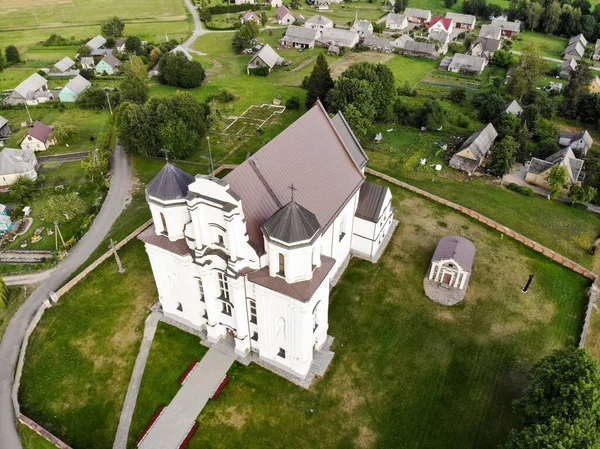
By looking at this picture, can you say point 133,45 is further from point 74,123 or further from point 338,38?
point 338,38

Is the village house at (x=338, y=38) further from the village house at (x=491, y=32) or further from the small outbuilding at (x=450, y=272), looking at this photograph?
the small outbuilding at (x=450, y=272)

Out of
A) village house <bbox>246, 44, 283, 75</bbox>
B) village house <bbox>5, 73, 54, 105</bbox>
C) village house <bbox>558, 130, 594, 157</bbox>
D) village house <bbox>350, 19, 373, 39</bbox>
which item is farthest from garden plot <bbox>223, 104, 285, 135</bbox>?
village house <bbox>350, 19, 373, 39</bbox>

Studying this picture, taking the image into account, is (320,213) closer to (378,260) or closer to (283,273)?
(283,273)

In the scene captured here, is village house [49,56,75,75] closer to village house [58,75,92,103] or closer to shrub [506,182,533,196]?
village house [58,75,92,103]

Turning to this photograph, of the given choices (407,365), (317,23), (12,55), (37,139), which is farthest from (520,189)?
(12,55)

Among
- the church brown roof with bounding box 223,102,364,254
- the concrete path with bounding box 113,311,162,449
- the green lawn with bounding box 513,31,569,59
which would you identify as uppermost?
the church brown roof with bounding box 223,102,364,254

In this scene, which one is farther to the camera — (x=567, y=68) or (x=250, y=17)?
(x=250, y=17)

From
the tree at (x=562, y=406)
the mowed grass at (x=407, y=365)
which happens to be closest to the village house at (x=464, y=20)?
the mowed grass at (x=407, y=365)
